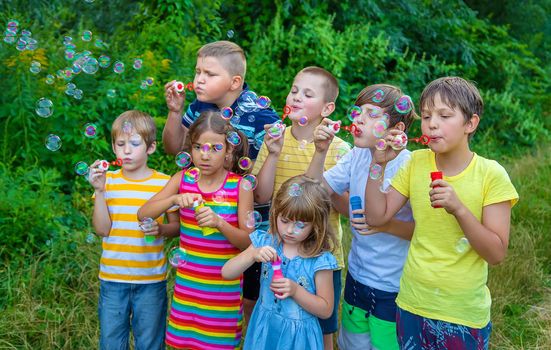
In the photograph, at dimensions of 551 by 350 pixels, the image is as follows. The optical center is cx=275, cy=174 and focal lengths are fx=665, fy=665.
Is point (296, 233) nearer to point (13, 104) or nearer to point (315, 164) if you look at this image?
point (315, 164)

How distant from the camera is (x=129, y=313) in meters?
3.22

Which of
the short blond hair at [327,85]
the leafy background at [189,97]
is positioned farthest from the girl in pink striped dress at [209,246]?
the leafy background at [189,97]

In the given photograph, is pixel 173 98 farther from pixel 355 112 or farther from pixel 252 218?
pixel 355 112

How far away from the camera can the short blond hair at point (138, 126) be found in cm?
321

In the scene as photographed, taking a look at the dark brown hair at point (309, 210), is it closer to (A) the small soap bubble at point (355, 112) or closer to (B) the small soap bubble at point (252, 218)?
(B) the small soap bubble at point (252, 218)

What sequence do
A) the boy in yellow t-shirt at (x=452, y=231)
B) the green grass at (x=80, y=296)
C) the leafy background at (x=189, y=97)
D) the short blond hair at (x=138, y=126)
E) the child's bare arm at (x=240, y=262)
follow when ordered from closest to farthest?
1. the boy in yellow t-shirt at (x=452, y=231)
2. the child's bare arm at (x=240, y=262)
3. the short blond hair at (x=138, y=126)
4. the green grass at (x=80, y=296)
5. the leafy background at (x=189, y=97)

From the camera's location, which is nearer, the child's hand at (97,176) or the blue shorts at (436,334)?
the blue shorts at (436,334)

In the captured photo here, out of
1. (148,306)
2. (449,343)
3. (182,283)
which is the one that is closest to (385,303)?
(449,343)

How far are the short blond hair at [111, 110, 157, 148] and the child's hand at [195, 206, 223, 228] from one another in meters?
0.60

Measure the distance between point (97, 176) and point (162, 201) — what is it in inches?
12.3

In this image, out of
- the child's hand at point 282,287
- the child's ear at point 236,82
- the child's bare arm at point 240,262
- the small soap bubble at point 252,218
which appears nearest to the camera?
the child's hand at point 282,287

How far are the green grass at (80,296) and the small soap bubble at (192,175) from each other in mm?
1203

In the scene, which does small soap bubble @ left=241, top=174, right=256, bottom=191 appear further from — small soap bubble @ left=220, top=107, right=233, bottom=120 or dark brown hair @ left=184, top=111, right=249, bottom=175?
small soap bubble @ left=220, top=107, right=233, bottom=120

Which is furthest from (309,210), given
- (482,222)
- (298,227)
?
(482,222)
